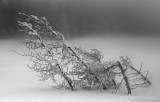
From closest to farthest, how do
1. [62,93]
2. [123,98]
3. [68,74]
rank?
[123,98], [62,93], [68,74]

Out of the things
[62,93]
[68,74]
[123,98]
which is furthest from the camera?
[68,74]

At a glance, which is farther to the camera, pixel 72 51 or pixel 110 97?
pixel 72 51

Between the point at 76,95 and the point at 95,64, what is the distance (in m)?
1.94

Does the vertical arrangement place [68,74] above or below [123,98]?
above

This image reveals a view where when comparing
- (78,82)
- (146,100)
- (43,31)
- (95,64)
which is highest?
(43,31)

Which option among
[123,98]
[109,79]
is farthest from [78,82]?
[123,98]

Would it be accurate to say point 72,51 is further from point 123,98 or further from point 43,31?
point 123,98

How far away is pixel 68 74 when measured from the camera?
42.7 feet

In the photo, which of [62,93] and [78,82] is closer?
[62,93]

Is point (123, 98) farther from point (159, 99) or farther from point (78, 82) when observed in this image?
point (78, 82)

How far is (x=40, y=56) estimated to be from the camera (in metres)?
12.3

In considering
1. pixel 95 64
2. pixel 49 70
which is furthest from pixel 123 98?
pixel 49 70

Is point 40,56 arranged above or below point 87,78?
above

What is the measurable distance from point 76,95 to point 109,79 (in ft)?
7.01
